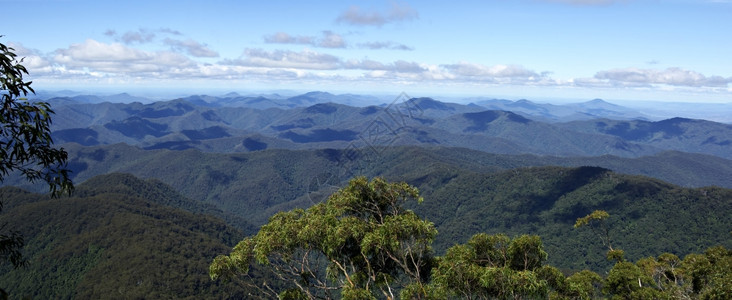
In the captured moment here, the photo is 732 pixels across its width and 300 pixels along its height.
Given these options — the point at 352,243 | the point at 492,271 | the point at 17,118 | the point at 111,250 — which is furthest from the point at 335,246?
the point at 111,250

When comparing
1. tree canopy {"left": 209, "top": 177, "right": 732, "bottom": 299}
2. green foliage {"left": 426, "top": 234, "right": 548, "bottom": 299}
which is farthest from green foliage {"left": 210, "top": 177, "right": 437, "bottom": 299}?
green foliage {"left": 426, "top": 234, "right": 548, "bottom": 299}

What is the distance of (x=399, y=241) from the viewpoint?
1709 centimetres

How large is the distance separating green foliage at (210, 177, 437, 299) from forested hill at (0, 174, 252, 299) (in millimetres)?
103223

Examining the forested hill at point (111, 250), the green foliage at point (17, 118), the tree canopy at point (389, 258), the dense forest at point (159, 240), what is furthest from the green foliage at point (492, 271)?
the forested hill at point (111, 250)

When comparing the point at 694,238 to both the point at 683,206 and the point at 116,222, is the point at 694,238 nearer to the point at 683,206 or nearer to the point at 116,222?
the point at 683,206

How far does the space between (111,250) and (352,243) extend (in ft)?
455

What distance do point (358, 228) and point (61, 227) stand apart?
6713 inches

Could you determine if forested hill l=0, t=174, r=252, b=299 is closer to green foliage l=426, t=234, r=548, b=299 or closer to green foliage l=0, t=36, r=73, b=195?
green foliage l=426, t=234, r=548, b=299

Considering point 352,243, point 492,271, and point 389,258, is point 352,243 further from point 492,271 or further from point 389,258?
point 492,271

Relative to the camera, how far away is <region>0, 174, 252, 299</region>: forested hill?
110m

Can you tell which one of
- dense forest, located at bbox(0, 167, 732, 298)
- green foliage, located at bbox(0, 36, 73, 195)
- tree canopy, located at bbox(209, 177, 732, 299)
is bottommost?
dense forest, located at bbox(0, 167, 732, 298)

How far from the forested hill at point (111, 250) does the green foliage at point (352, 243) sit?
103223 mm

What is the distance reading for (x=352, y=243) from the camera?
18594 millimetres

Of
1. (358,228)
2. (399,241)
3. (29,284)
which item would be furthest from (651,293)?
(29,284)
